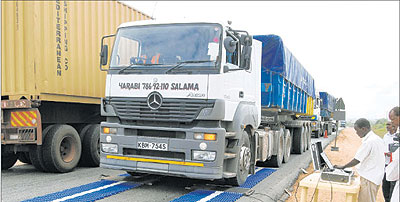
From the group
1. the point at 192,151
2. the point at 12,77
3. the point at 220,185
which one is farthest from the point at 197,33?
the point at 12,77

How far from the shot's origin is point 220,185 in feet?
21.7

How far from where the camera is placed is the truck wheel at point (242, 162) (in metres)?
6.27

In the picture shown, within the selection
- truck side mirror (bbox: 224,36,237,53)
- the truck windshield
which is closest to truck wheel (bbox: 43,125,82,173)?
the truck windshield

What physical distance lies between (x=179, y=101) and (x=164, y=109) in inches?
10.8

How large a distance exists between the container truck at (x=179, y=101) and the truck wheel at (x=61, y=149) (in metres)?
1.85

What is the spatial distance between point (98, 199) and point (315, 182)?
3045mm

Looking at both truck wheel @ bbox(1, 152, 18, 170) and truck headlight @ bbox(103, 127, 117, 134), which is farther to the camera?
truck wheel @ bbox(1, 152, 18, 170)

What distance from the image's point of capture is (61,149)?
313 inches

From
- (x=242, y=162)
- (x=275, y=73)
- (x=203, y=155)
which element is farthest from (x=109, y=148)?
(x=275, y=73)

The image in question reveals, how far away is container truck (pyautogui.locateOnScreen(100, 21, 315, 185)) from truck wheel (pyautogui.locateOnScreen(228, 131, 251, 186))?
2cm

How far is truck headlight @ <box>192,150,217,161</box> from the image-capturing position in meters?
5.59

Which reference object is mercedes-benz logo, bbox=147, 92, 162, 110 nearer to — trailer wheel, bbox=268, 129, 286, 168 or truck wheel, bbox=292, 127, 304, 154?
trailer wheel, bbox=268, 129, 286, 168

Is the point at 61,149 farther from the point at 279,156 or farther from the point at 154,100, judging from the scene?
the point at 279,156

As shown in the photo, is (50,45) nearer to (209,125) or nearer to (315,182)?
(209,125)
